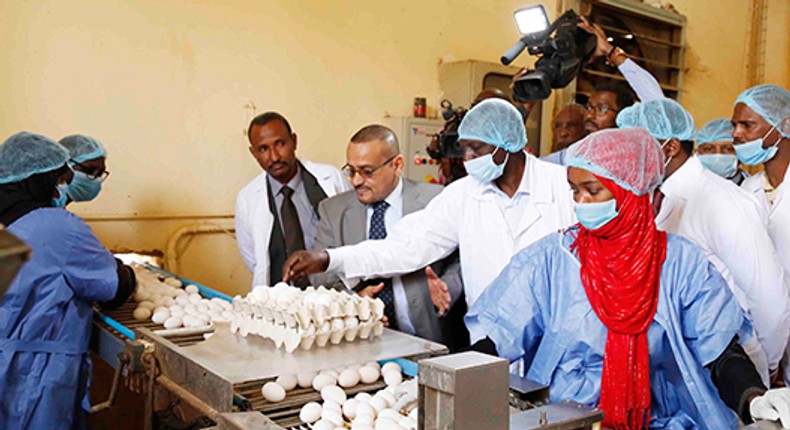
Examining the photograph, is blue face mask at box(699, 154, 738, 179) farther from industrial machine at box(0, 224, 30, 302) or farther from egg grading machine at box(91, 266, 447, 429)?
industrial machine at box(0, 224, 30, 302)

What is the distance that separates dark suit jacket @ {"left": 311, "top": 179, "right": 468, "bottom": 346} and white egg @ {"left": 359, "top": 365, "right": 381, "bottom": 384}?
2.76ft

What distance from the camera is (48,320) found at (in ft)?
7.69

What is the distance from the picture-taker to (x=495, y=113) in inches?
94.8

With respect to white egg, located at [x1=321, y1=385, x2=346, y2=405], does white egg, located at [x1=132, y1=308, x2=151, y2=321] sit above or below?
below

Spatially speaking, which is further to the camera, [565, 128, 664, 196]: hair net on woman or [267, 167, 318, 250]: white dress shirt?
[267, 167, 318, 250]: white dress shirt

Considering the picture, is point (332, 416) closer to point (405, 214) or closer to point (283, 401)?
point (283, 401)

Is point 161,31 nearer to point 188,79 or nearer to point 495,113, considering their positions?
point 188,79

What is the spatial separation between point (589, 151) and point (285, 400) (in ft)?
3.23

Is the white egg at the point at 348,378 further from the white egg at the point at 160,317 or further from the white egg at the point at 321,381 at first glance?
the white egg at the point at 160,317

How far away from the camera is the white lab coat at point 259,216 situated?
337 cm

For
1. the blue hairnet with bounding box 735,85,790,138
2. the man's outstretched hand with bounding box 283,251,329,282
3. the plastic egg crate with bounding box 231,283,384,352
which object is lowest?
the plastic egg crate with bounding box 231,283,384,352

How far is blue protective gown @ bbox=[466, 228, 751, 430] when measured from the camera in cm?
159

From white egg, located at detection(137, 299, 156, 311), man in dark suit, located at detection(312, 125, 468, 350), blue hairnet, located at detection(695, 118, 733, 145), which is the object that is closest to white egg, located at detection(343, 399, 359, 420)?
man in dark suit, located at detection(312, 125, 468, 350)

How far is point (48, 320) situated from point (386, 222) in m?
1.28
